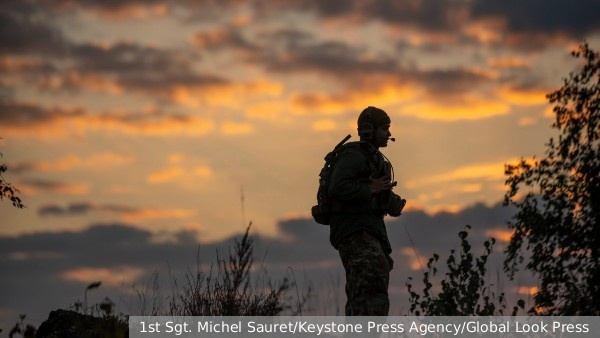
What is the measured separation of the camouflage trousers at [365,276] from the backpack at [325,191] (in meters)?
0.38

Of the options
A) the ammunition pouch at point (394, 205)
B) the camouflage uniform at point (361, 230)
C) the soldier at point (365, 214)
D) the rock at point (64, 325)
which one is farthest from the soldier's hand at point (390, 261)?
the rock at point (64, 325)

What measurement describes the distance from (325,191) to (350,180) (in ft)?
1.41

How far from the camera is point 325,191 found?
9.61 meters

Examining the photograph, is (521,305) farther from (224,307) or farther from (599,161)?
(599,161)

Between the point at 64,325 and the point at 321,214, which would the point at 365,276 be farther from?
the point at 64,325

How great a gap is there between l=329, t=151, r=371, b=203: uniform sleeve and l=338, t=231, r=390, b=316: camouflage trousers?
0.38 meters

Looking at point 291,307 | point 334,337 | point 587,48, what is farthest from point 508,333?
point 587,48

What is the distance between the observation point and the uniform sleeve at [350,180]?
920 cm

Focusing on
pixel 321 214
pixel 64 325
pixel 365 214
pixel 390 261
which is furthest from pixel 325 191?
pixel 64 325

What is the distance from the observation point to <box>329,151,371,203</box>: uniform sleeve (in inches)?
362

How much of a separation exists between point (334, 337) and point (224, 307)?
1687 millimetres

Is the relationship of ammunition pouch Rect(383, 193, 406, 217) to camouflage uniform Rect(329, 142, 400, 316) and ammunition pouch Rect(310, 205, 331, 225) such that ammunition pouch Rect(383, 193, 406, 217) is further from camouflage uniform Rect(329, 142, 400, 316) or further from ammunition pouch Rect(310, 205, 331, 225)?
ammunition pouch Rect(310, 205, 331, 225)

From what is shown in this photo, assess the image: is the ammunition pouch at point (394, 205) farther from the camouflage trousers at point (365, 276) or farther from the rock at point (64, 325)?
the rock at point (64, 325)

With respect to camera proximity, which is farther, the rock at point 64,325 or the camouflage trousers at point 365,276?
the rock at point 64,325
